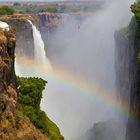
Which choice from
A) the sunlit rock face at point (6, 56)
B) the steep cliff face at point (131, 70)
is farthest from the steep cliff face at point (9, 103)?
the steep cliff face at point (131, 70)

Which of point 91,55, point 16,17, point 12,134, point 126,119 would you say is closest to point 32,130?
point 12,134

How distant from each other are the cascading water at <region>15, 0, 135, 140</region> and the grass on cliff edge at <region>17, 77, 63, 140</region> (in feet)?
62.4

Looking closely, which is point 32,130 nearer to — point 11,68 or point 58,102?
point 11,68

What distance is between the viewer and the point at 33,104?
2386cm

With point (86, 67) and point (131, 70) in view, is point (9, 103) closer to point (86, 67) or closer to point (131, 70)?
point (131, 70)

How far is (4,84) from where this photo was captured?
17.8 metres

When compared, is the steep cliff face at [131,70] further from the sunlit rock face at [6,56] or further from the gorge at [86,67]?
the sunlit rock face at [6,56]

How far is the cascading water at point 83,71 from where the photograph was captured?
5541cm

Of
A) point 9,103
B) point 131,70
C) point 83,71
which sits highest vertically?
point 9,103

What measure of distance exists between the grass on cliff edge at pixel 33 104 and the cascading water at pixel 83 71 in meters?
19.0

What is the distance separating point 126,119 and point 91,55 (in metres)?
39.4

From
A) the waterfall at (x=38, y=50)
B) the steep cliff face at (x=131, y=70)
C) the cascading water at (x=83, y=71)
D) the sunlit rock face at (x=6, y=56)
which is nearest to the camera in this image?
the sunlit rock face at (x=6, y=56)

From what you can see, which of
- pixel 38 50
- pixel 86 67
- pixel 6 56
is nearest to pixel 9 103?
pixel 6 56

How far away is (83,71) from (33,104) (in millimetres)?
50533
